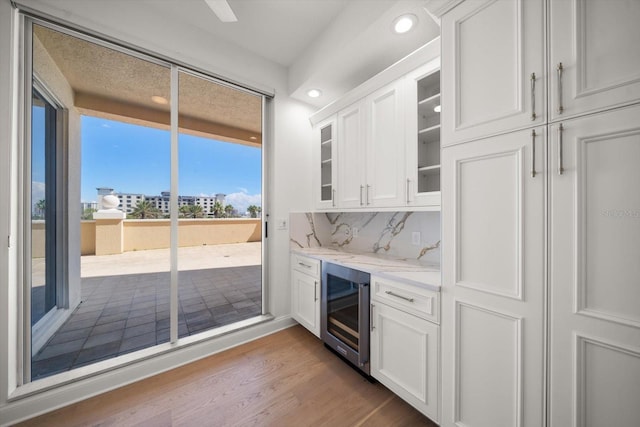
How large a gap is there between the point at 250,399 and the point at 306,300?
0.93m

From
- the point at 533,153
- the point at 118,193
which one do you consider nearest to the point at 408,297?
the point at 533,153

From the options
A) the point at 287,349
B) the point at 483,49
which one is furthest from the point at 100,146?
the point at 483,49

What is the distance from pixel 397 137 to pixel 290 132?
1308mm

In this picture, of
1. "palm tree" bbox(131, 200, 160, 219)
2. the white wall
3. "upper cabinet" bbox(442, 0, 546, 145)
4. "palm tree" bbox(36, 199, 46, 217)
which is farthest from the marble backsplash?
"palm tree" bbox(36, 199, 46, 217)

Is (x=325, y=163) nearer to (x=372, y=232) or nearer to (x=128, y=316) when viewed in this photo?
(x=372, y=232)

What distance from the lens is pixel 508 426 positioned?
104cm

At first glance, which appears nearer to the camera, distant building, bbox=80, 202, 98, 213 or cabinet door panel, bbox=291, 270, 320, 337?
distant building, bbox=80, 202, 98, 213

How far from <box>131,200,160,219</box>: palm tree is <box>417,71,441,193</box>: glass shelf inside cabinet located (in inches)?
87.5

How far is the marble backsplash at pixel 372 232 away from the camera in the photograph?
6.51 feet

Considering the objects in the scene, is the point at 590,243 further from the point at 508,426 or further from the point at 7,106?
the point at 7,106

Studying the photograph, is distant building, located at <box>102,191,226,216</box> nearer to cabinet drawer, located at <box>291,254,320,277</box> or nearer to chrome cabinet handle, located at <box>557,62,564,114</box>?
cabinet drawer, located at <box>291,254,320,277</box>

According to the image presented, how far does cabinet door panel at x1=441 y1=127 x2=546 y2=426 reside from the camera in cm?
97

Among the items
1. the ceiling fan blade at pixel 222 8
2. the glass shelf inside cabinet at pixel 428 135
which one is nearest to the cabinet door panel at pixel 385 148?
the glass shelf inside cabinet at pixel 428 135

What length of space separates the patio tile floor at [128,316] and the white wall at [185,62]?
0.78 ft
